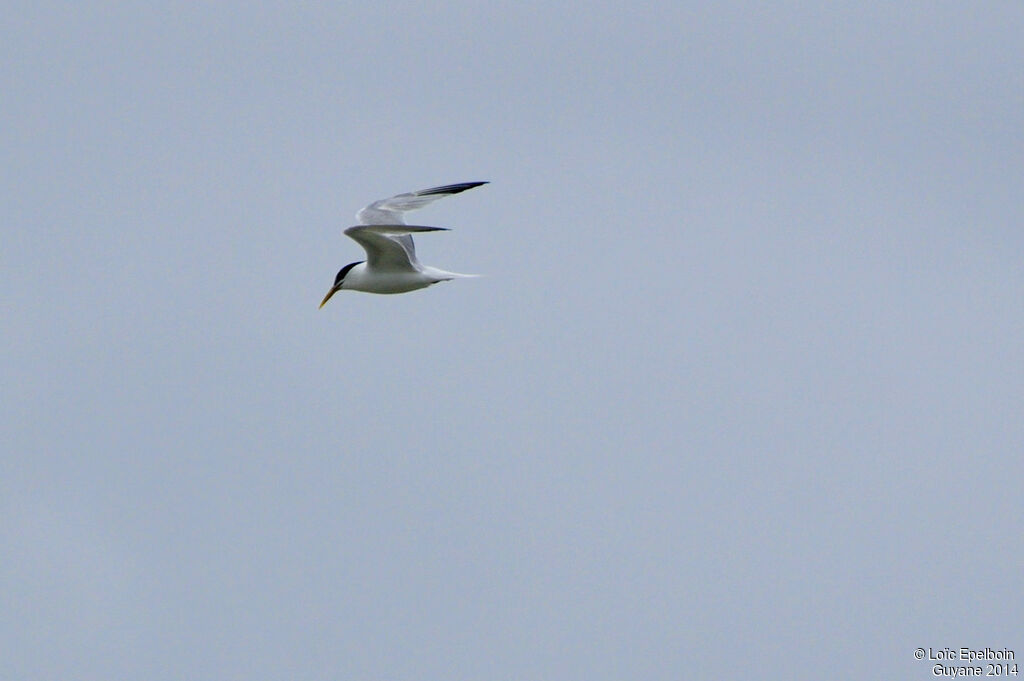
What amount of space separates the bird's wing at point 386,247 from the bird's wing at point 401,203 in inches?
20.3

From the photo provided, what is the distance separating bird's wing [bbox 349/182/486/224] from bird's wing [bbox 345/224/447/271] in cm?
52

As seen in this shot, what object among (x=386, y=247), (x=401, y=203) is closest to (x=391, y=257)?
(x=386, y=247)

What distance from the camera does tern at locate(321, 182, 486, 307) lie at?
22.1m

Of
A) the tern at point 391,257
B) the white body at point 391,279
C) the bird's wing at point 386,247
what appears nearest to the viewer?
the bird's wing at point 386,247

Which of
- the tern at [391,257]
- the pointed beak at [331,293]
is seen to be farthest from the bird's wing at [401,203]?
the pointed beak at [331,293]

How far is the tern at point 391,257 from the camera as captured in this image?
2209 centimetres

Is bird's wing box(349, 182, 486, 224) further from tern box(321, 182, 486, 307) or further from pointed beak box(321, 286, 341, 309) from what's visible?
pointed beak box(321, 286, 341, 309)

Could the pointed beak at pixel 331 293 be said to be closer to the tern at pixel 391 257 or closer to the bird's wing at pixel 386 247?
the tern at pixel 391 257

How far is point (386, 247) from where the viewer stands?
22.1 m

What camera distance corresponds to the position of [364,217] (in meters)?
23.0

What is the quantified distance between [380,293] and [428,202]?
4.76 feet

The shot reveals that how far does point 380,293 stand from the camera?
2309 cm

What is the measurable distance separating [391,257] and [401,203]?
4.68 ft

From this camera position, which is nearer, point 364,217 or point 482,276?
point 482,276
